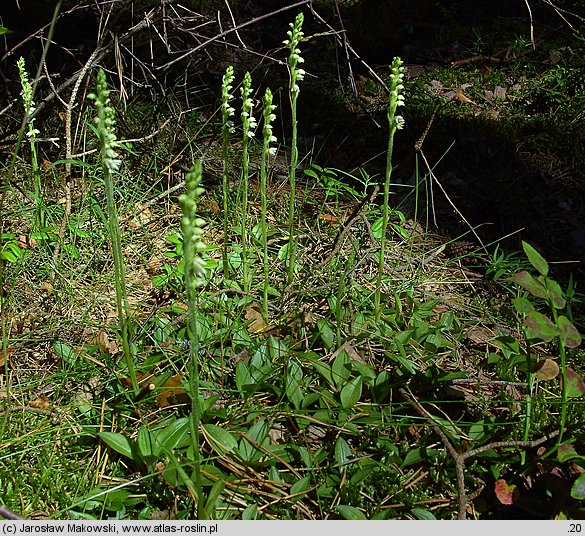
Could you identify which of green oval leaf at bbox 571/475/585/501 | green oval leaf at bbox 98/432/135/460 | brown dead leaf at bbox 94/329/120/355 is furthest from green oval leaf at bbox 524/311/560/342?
brown dead leaf at bbox 94/329/120/355

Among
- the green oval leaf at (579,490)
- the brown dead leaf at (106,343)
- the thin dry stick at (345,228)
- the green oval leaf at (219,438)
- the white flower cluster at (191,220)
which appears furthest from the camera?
the thin dry stick at (345,228)

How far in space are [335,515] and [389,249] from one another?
5.99 ft

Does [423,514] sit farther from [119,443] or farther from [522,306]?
[119,443]

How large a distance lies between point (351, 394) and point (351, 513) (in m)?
0.53

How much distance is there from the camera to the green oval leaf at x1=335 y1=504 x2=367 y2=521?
1.97m

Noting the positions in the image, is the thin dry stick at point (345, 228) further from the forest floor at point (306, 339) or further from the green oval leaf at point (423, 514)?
the green oval leaf at point (423, 514)

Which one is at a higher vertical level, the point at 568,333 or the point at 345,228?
the point at 568,333

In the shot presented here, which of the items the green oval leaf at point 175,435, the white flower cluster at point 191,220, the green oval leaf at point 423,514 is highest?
the white flower cluster at point 191,220

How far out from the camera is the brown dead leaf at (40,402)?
94.4 inches

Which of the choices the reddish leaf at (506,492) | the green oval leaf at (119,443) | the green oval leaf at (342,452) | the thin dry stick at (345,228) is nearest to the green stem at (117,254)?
the green oval leaf at (119,443)

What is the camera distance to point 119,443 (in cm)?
212

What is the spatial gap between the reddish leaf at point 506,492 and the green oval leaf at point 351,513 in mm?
492

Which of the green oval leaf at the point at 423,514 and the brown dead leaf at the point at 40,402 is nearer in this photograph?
the green oval leaf at the point at 423,514

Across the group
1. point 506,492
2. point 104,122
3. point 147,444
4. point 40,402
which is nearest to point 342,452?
point 506,492
